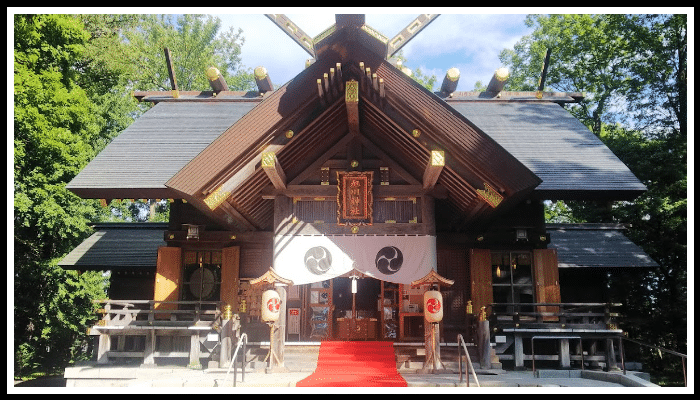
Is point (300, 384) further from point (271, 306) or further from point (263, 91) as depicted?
point (263, 91)

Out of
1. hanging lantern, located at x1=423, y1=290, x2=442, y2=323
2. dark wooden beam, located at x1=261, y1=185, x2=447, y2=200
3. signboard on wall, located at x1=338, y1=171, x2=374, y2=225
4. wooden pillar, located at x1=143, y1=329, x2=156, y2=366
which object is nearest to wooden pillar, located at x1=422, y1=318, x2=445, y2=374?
hanging lantern, located at x1=423, y1=290, x2=442, y2=323

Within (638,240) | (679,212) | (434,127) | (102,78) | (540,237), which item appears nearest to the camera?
(434,127)

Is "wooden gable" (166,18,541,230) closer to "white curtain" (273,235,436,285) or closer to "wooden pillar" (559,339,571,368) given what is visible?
"white curtain" (273,235,436,285)

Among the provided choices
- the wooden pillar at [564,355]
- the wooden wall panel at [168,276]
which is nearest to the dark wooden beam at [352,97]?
the wooden wall panel at [168,276]

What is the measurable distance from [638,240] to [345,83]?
13.7 meters

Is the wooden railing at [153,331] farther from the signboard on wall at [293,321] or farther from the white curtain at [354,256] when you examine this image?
the white curtain at [354,256]

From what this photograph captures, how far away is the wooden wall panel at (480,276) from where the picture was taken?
1195 cm

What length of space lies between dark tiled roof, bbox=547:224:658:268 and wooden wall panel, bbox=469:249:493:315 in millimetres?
2601

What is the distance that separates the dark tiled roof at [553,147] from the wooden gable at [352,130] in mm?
2902

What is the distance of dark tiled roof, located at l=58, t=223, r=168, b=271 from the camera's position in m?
14.5

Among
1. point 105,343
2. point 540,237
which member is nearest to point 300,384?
point 105,343

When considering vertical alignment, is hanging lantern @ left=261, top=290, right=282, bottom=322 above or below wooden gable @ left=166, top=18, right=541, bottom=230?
below

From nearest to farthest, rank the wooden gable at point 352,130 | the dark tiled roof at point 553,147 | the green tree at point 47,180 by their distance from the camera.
A: the wooden gable at point 352,130
the dark tiled roof at point 553,147
the green tree at point 47,180

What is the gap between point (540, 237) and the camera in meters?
12.1
